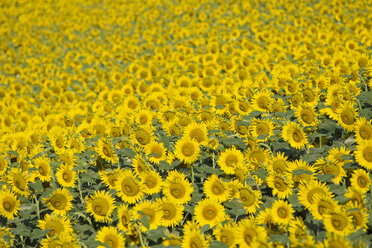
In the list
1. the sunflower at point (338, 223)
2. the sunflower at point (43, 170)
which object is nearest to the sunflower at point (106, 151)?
the sunflower at point (43, 170)

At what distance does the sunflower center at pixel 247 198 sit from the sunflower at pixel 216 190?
17 centimetres

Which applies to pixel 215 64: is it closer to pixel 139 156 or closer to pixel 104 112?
pixel 104 112

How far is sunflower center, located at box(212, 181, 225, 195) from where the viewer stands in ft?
11.2

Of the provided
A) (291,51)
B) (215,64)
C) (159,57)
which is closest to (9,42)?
(159,57)

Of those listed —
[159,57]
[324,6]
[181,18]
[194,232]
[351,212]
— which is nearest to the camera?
[351,212]

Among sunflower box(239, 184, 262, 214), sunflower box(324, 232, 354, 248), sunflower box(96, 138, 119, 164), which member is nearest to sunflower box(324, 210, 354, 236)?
sunflower box(324, 232, 354, 248)

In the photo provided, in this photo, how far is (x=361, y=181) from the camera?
3.03m

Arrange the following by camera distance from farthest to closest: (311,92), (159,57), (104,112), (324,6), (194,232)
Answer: (324,6) → (159,57) → (104,112) → (311,92) → (194,232)

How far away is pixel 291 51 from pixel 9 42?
13178 millimetres

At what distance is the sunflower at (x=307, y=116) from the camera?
3.82m

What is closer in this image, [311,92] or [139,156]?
[139,156]

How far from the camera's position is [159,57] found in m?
10.1

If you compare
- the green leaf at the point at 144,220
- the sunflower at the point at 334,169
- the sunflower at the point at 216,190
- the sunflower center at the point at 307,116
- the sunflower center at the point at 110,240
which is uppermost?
the sunflower center at the point at 307,116

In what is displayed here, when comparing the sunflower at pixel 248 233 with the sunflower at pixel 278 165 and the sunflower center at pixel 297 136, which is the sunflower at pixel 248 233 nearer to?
the sunflower at pixel 278 165
